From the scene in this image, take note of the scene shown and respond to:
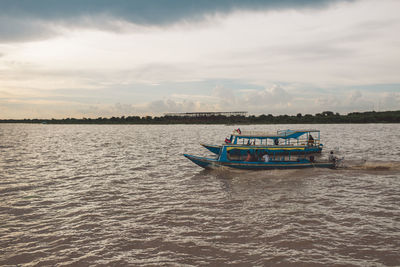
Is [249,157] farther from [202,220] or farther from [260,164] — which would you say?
[202,220]

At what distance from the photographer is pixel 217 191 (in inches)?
741

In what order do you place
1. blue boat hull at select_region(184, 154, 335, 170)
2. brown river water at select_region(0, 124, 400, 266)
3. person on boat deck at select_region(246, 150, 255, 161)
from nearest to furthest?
1. brown river water at select_region(0, 124, 400, 266)
2. blue boat hull at select_region(184, 154, 335, 170)
3. person on boat deck at select_region(246, 150, 255, 161)

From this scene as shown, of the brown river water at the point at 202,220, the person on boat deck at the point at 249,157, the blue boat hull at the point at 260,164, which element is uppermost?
the person on boat deck at the point at 249,157

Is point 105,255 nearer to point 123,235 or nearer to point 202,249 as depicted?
point 123,235

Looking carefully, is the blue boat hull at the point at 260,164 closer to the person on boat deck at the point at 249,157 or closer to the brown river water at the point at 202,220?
the person on boat deck at the point at 249,157

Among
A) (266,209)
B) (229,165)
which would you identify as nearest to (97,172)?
(229,165)

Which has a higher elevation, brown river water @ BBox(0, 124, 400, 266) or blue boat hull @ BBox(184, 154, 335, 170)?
blue boat hull @ BBox(184, 154, 335, 170)

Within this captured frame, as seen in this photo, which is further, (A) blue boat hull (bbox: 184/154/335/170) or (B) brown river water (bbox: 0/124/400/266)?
(A) blue boat hull (bbox: 184/154/335/170)

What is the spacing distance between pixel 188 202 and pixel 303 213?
21.1 feet

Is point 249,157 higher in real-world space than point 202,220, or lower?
higher

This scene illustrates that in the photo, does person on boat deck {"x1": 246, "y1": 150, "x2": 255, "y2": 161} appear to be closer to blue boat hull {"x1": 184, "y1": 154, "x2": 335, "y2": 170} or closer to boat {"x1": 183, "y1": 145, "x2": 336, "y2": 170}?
boat {"x1": 183, "y1": 145, "x2": 336, "y2": 170}

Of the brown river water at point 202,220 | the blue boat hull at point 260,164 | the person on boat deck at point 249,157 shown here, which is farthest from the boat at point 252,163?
the brown river water at point 202,220

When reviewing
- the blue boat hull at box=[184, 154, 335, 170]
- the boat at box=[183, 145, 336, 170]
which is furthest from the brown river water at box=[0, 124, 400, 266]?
the boat at box=[183, 145, 336, 170]

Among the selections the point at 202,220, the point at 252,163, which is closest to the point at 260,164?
the point at 252,163
